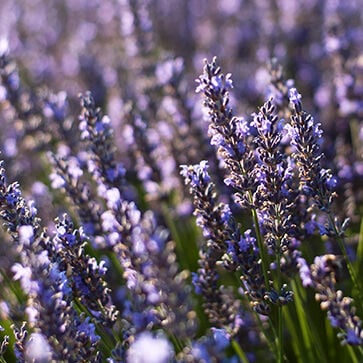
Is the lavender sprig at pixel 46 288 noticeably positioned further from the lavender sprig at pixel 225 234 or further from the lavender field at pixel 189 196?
the lavender sprig at pixel 225 234

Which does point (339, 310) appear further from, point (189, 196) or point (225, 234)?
point (189, 196)

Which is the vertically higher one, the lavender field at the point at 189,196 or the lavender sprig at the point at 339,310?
the lavender field at the point at 189,196

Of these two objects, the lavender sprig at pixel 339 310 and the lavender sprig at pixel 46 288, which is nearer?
the lavender sprig at pixel 46 288

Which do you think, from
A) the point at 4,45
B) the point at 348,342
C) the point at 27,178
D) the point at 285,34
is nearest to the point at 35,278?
the point at 348,342

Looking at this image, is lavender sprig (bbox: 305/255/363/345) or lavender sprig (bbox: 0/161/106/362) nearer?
lavender sprig (bbox: 0/161/106/362)

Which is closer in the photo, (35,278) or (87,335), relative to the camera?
(35,278)

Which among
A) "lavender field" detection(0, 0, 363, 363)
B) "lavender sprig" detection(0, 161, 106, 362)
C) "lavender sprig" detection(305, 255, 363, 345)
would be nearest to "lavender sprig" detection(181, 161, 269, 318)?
"lavender field" detection(0, 0, 363, 363)

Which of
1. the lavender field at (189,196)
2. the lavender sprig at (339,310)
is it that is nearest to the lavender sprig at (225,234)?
the lavender field at (189,196)

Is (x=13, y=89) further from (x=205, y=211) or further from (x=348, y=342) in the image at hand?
(x=348, y=342)

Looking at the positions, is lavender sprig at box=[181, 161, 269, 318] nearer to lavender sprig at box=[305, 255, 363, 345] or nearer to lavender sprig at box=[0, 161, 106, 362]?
lavender sprig at box=[305, 255, 363, 345]
